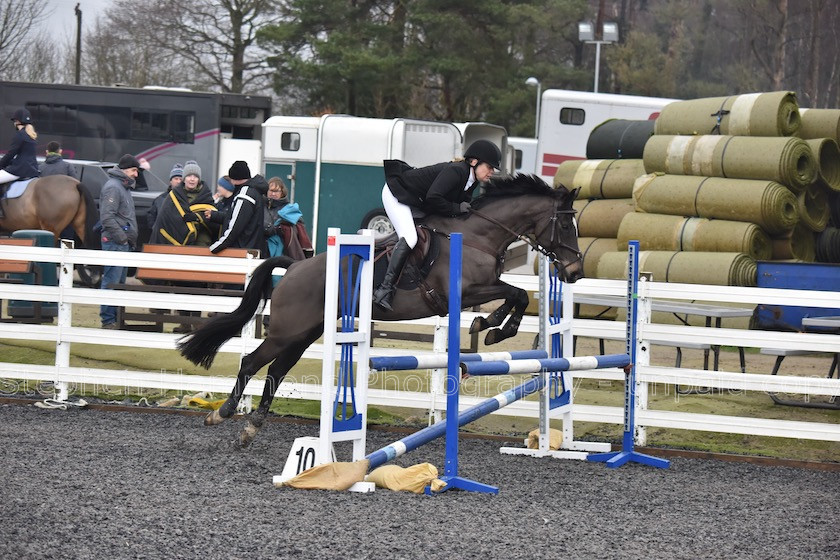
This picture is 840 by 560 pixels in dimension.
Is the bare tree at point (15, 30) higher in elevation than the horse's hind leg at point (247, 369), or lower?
higher

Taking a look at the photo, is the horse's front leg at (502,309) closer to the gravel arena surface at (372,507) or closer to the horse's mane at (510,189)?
the horse's mane at (510,189)

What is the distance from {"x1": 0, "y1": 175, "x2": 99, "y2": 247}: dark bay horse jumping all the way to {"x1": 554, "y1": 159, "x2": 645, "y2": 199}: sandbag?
6.03 metres

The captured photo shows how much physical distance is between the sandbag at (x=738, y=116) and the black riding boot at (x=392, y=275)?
6889mm

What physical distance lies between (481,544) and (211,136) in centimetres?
1978

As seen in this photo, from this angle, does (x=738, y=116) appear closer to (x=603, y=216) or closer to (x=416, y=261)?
(x=603, y=216)

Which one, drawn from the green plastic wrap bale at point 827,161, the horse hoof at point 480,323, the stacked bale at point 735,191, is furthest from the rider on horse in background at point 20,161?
the green plastic wrap bale at point 827,161

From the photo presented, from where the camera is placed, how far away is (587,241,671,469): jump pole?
672 centimetres

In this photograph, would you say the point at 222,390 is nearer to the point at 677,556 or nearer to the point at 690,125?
the point at 677,556

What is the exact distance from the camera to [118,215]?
11.2 m

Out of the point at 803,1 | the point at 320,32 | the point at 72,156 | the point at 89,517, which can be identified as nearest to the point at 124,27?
the point at 320,32

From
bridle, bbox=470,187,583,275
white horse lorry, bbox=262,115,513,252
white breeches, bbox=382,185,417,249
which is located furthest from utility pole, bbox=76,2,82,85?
bridle, bbox=470,187,583,275

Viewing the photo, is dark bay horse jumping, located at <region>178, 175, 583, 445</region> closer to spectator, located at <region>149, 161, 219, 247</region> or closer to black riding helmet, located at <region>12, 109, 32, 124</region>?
spectator, located at <region>149, 161, 219, 247</region>

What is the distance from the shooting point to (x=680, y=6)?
44.9 m

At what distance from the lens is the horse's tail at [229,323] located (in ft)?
22.5
